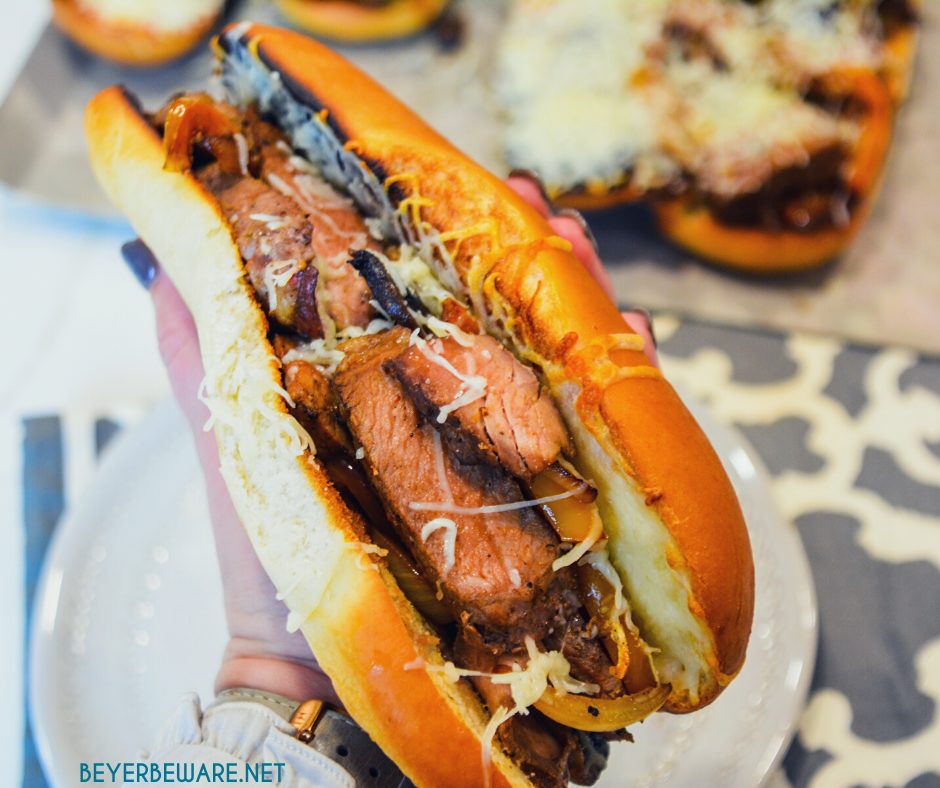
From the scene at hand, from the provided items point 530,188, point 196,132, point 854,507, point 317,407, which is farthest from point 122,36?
point 854,507

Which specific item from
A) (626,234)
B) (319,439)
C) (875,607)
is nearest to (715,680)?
(319,439)

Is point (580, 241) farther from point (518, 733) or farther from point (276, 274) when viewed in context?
point (518, 733)

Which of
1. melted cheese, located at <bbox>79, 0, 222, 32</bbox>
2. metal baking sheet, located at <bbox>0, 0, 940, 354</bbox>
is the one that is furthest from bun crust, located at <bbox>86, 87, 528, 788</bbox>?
melted cheese, located at <bbox>79, 0, 222, 32</bbox>

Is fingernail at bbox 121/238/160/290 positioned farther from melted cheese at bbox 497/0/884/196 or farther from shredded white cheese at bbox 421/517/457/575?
melted cheese at bbox 497/0/884/196

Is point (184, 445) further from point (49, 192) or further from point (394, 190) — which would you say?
point (49, 192)

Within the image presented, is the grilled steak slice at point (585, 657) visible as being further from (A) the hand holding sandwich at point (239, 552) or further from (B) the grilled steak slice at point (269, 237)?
(B) the grilled steak slice at point (269, 237)

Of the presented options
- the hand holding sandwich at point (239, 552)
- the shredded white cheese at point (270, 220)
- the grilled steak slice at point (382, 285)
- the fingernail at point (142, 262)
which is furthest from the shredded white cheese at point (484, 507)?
the fingernail at point (142, 262)
